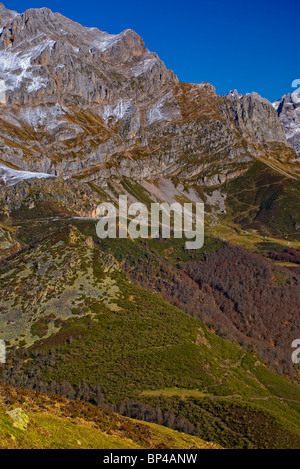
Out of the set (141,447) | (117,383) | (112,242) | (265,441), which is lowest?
(265,441)

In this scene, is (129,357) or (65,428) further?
(129,357)

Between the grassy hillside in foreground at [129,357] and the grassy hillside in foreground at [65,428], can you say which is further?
the grassy hillside in foreground at [129,357]

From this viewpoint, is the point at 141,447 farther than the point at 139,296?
No

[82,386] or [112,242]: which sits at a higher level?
[112,242]

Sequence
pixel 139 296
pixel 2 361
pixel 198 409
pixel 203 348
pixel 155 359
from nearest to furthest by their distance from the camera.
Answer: pixel 198 409
pixel 2 361
pixel 155 359
pixel 203 348
pixel 139 296

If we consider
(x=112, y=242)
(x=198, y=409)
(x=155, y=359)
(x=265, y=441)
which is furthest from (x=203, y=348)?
(x=112, y=242)

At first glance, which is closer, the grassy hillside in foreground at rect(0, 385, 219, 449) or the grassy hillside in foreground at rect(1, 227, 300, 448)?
the grassy hillside in foreground at rect(0, 385, 219, 449)

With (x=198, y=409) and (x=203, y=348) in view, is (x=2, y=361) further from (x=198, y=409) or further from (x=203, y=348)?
(x=203, y=348)

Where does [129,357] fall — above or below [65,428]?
below
